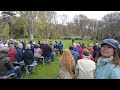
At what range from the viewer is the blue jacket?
1353 mm

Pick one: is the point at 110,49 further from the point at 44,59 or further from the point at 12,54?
the point at 44,59

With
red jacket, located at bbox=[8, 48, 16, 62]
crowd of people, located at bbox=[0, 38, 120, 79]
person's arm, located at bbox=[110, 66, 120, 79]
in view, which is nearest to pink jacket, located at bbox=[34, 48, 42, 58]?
crowd of people, located at bbox=[0, 38, 120, 79]

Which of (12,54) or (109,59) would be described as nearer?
(109,59)

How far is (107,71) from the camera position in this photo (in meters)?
1.42

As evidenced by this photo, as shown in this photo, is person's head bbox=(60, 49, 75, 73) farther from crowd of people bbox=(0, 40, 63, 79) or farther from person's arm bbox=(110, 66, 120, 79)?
person's arm bbox=(110, 66, 120, 79)

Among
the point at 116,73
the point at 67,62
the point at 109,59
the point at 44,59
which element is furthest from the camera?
the point at 44,59

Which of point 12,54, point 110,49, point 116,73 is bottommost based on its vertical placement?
point 12,54

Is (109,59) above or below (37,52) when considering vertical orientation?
above

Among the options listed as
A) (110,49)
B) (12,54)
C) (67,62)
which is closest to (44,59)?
(12,54)
